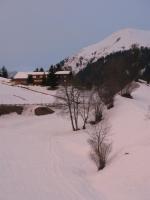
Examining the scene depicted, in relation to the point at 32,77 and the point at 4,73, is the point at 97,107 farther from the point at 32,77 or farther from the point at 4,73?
the point at 4,73

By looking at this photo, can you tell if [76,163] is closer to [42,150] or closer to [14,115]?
[42,150]

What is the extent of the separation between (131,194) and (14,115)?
5474cm

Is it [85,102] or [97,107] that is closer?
[97,107]

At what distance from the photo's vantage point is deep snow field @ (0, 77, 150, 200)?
28953 mm

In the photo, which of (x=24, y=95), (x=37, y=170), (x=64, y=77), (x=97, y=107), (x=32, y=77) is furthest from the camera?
(x=32, y=77)

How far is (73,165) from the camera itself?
→ 1550 inches

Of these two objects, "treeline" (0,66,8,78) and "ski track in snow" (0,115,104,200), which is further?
"treeline" (0,66,8,78)

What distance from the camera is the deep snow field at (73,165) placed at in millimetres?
28953

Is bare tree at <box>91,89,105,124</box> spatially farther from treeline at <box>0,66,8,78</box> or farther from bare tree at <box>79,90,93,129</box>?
treeline at <box>0,66,8,78</box>

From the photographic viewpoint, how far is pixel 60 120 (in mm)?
72750

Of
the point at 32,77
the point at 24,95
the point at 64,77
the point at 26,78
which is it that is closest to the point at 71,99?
the point at 64,77

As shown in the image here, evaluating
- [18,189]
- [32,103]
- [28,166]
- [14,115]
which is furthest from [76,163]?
[32,103]

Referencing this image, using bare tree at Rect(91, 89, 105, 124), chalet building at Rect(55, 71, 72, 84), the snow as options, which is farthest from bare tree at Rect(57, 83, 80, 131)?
the snow

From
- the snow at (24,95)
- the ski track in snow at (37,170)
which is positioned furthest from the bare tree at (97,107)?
the snow at (24,95)
